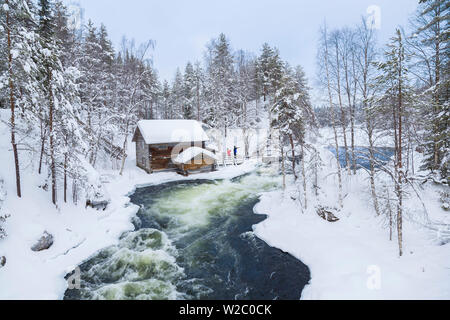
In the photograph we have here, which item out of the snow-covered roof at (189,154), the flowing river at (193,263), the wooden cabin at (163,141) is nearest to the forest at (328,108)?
the flowing river at (193,263)

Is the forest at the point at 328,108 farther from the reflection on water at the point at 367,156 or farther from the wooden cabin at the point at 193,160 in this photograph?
the wooden cabin at the point at 193,160

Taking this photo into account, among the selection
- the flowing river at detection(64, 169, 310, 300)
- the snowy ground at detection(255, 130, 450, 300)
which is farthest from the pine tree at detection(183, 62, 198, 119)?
the snowy ground at detection(255, 130, 450, 300)

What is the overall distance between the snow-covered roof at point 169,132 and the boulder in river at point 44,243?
1594 centimetres

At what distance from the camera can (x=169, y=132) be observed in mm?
27375

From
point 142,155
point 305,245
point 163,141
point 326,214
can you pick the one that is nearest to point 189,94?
point 142,155

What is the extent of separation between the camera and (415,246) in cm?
902

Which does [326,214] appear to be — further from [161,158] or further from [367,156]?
[161,158]

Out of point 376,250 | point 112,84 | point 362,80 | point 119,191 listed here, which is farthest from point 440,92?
point 112,84

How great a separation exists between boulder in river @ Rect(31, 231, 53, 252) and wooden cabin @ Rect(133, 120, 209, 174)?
1592 cm

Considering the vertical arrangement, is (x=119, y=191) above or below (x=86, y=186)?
below

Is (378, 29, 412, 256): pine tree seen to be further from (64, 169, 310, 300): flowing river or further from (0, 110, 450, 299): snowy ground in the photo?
(64, 169, 310, 300): flowing river

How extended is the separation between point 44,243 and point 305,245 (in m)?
12.2
